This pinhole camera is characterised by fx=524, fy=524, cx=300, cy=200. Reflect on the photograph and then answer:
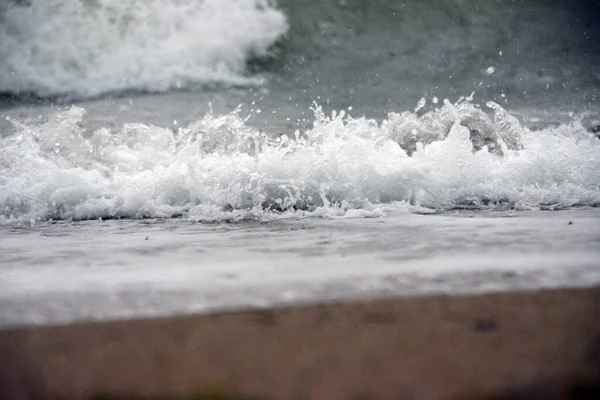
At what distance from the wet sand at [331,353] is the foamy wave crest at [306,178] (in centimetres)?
192

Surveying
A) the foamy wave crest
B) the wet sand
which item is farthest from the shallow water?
the foamy wave crest

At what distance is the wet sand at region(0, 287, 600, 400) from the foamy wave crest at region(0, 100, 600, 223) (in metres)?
1.92

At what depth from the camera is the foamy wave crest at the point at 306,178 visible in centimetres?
321

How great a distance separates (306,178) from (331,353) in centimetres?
262

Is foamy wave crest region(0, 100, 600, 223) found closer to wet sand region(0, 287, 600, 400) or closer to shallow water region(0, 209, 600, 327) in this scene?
shallow water region(0, 209, 600, 327)

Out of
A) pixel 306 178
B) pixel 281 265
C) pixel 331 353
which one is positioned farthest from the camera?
pixel 306 178

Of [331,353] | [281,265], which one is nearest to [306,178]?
[281,265]

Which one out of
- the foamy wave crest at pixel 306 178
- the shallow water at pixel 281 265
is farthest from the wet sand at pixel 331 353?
the foamy wave crest at pixel 306 178

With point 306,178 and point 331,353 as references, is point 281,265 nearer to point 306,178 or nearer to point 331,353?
point 331,353

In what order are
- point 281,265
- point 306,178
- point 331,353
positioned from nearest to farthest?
point 331,353 → point 281,265 → point 306,178

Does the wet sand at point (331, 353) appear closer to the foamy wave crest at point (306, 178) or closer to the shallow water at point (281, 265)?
the shallow water at point (281, 265)

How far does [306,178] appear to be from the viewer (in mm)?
3316

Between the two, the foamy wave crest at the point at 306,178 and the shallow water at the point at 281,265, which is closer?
the shallow water at the point at 281,265

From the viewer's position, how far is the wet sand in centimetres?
65
